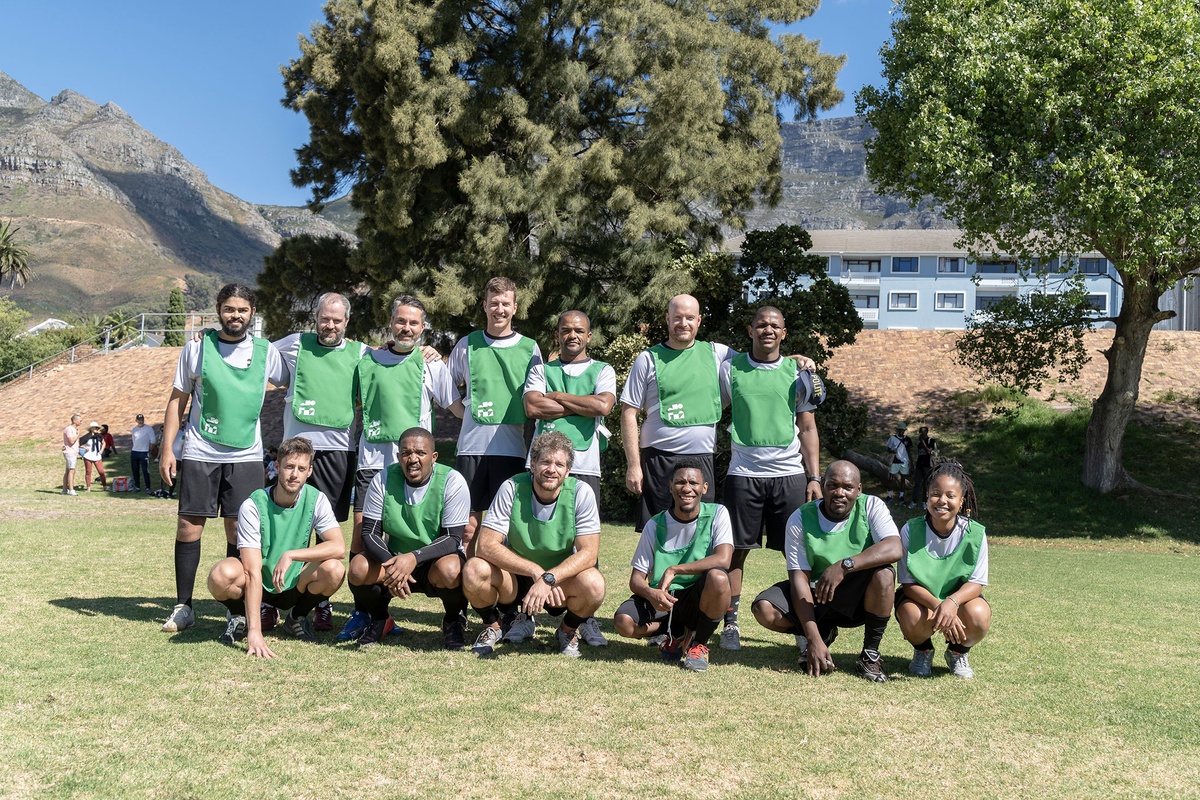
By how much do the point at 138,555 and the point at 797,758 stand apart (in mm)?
8178

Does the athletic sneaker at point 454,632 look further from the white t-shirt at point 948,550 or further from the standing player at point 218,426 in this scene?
the white t-shirt at point 948,550

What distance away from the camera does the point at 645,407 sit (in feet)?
21.3

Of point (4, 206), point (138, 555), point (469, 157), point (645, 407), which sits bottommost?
point (138, 555)

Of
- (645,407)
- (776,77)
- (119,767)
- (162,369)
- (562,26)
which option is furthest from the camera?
(162,369)

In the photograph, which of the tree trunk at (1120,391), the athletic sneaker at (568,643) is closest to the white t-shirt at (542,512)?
the athletic sneaker at (568,643)

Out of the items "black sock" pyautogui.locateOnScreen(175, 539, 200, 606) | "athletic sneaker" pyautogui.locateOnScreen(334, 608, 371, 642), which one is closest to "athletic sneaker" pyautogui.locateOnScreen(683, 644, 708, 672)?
"athletic sneaker" pyautogui.locateOnScreen(334, 608, 371, 642)

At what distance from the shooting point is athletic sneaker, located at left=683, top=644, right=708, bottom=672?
5.26 m

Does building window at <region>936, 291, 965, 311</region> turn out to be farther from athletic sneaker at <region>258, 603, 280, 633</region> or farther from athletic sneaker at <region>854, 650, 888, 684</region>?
athletic sneaker at <region>258, 603, 280, 633</region>

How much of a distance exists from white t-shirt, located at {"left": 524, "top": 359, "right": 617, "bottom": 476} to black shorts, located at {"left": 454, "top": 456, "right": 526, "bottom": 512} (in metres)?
0.50

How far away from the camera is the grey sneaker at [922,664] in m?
5.37

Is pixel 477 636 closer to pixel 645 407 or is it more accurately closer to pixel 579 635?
Answer: pixel 579 635

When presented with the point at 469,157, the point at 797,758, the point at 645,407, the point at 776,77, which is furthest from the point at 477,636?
the point at 776,77

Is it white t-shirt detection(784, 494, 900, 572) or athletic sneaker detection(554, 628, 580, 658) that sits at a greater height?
white t-shirt detection(784, 494, 900, 572)

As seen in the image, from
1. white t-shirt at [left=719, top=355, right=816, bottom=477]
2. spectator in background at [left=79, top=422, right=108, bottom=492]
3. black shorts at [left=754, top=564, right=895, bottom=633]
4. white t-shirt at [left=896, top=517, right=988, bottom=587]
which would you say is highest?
white t-shirt at [left=719, top=355, right=816, bottom=477]
